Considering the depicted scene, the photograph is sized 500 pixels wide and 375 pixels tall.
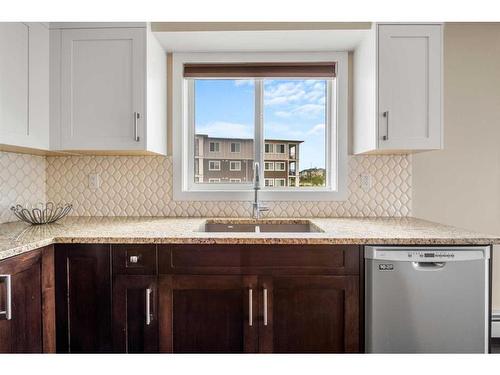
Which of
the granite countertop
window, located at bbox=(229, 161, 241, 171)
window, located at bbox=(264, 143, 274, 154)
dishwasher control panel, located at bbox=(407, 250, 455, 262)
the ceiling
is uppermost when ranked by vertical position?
the ceiling

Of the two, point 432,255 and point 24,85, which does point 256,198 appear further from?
point 24,85

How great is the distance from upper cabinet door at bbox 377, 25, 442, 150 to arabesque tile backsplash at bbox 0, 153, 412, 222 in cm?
45

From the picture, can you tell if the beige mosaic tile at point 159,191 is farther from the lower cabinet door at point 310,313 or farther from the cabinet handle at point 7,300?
the cabinet handle at point 7,300

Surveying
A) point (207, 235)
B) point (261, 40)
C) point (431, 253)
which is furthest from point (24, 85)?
point (431, 253)

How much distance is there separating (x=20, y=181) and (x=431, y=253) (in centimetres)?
241

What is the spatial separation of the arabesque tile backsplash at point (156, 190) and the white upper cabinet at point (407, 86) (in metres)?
0.45

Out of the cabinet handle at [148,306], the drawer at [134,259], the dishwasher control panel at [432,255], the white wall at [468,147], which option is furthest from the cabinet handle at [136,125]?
the white wall at [468,147]

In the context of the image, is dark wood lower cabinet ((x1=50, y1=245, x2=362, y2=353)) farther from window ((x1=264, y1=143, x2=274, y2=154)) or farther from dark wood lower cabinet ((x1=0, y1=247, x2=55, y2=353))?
window ((x1=264, y1=143, x2=274, y2=154))

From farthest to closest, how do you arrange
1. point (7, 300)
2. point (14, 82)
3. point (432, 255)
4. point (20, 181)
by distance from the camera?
point (20, 181)
point (14, 82)
point (432, 255)
point (7, 300)

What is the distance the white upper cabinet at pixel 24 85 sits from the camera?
167 cm

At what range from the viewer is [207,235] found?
1.64 m

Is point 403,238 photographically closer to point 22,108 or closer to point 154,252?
point 154,252

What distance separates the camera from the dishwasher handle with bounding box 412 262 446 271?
5.17ft

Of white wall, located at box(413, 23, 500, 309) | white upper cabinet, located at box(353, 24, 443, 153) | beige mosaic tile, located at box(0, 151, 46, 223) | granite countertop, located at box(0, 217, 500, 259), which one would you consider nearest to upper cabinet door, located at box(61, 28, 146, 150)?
beige mosaic tile, located at box(0, 151, 46, 223)
